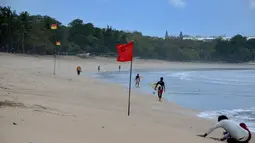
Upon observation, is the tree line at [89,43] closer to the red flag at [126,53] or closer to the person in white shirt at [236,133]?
the red flag at [126,53]

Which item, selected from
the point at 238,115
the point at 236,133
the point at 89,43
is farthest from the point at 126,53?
the point at 89,43

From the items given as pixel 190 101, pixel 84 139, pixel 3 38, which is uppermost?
pixel 3 38

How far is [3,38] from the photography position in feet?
199

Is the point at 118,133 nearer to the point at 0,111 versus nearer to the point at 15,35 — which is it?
the point at 0,111

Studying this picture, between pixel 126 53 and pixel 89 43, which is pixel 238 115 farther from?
pixel 89 43

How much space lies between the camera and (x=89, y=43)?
84.7 metres

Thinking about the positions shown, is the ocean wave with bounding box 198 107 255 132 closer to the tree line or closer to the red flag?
the red flag

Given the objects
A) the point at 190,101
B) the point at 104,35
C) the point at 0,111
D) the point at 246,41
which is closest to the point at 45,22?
the point at 104,35

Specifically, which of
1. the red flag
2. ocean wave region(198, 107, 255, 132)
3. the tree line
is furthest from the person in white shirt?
the tree line

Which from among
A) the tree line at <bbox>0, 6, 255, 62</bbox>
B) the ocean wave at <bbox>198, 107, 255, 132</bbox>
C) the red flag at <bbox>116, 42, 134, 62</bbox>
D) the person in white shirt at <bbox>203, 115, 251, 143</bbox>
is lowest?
the ocean wave at <bbox>198, 107, 255, 132</bbox>

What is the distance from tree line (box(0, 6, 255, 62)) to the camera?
6175cm

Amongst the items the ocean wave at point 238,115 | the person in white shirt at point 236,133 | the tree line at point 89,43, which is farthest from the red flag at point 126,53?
the tree line at point 89,43

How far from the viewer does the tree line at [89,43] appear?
6175 centimetres

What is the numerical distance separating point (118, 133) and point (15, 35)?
59.7 meters
